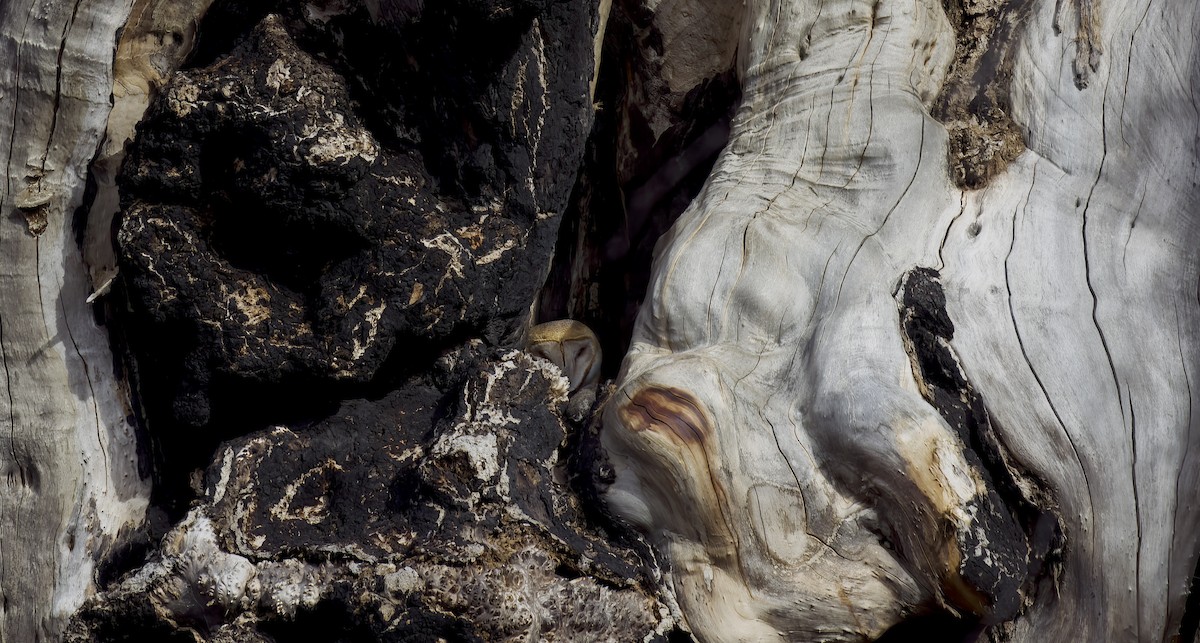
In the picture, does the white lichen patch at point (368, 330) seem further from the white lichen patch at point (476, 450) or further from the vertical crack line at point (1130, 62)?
the vertical crack line at point (1130, 62)

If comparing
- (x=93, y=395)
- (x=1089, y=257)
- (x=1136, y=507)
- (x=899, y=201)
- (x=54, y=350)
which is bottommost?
(x=1136, y=507)

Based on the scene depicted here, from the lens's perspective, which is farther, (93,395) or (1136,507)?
(93,395)

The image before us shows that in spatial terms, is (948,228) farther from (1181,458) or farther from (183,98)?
(183,98)

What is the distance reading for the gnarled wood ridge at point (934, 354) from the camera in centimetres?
173

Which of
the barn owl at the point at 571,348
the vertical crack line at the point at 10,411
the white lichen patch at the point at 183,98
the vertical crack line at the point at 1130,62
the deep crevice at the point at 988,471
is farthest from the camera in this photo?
the barn owl at the point at 571,348

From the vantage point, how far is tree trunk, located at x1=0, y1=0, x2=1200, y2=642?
1.71 m

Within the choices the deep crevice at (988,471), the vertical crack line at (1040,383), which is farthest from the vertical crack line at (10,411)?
the vertical crack line at (1040,383)

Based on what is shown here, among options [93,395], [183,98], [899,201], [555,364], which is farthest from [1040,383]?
[93,395]

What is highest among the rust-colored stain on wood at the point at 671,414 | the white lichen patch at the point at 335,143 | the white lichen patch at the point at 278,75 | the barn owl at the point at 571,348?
the white lichen patch at the point at 278,75

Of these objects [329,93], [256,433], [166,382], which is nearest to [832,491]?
[256,433]

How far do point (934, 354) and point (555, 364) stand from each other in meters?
0.94

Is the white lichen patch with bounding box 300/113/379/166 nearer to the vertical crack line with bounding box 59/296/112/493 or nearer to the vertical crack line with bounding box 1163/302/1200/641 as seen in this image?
the vertical crack line with bounding box 59/296/112/493

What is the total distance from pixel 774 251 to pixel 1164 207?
3.04ft

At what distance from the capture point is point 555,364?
7.18 feet
